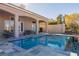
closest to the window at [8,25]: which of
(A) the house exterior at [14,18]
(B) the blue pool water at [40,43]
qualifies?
(A) the house exterior at [14,18]

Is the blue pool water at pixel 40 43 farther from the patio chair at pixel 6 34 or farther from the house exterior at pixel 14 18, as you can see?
the house exterior at pixel 14 18

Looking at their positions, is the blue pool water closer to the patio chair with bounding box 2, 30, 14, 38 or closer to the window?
the patio chair with bounding box 2, 30, 14, 38

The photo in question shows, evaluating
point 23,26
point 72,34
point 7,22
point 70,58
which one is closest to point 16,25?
point 7,22

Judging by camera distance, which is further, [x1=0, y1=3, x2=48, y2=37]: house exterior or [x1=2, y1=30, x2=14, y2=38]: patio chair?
[x1=2, y1=30, x2=14, y2=38]: patio chair

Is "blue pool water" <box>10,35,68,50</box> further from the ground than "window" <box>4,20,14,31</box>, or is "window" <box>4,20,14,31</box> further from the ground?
"window" <box>4,20,14,31</box>

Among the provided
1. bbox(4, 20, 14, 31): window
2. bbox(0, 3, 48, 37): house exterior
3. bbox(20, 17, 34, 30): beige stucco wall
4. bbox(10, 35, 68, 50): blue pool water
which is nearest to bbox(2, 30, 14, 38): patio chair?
bbox(0, 3, 48, 37): house exterior

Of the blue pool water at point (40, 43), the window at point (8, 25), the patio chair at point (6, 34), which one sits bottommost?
the blue pool water at point (40, 43)

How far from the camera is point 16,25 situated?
503 inches

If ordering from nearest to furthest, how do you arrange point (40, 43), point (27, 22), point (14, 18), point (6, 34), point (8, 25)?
1. point (40, 43)
2. point (6, 34)
3. point (14, 18)
4. point (8, 25)
5. point (27, 22)

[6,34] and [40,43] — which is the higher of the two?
[6,34]

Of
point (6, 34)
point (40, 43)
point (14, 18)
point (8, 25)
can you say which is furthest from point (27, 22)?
point (40, 43)

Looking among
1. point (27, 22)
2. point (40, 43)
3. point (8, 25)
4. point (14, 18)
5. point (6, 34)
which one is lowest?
point (40, 43)

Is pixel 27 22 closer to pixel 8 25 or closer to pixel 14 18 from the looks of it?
pixel 8 25

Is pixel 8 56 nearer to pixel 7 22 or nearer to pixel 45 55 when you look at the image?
pixel 45 55
